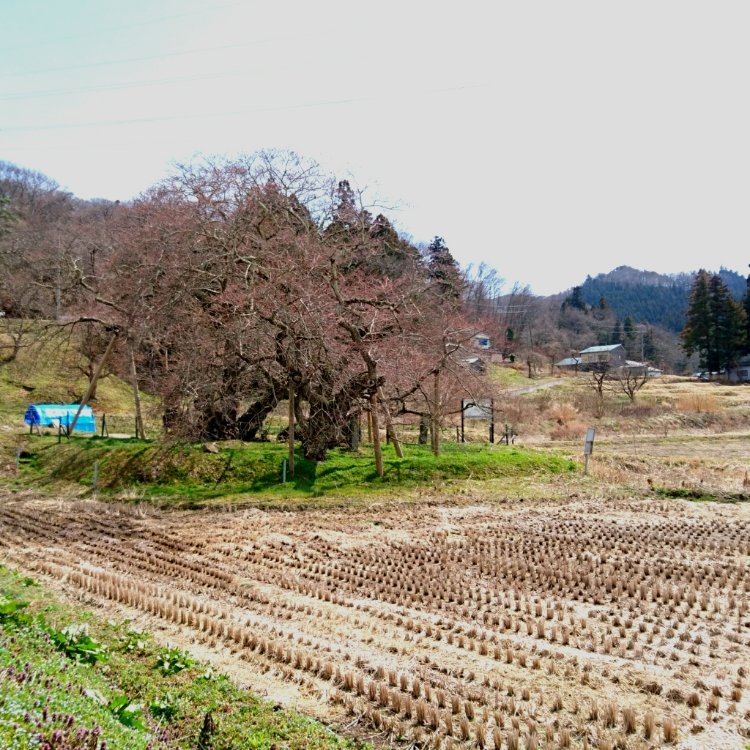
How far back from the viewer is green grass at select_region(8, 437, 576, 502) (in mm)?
16000

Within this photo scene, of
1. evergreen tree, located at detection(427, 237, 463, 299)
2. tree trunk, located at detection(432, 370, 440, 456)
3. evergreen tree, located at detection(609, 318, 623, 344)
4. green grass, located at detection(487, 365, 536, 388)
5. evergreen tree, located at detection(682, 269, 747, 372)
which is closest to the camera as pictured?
tree trunk, located at detection(432, 370, 440, 456)

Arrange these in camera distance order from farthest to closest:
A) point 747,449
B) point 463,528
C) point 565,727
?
point 747,449, point 463,528, point 565,727

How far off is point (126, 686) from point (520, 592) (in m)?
5.14

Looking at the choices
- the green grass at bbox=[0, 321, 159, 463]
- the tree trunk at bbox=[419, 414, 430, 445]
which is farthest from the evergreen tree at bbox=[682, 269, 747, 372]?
the green grass at bbox=[0, 321, 159, 463]

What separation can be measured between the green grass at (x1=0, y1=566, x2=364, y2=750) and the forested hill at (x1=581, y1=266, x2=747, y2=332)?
104 m

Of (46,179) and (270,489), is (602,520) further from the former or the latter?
(46,179)

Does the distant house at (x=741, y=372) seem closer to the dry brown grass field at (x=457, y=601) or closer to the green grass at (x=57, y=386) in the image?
the dry brown grass field at (x=457, y=601)

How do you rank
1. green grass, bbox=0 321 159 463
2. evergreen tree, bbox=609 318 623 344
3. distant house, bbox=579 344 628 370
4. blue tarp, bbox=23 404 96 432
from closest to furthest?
blue tarp, bbox=23 404 96 432 → green grass, bbox=0 321 159 463 → distant house, bbox=579 344 628 370 → evergreen tree, bbox=609 318 623 344

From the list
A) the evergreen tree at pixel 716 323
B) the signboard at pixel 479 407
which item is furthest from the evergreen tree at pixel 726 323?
the signboard at pixel 479 407

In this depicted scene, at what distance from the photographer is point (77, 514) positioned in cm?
1378

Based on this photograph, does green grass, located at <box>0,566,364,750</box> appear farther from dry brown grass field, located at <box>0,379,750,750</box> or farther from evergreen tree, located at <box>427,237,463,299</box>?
evergreen tree, located at <box>427,237,463,299</box>

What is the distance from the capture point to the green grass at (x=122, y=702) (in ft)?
11.2

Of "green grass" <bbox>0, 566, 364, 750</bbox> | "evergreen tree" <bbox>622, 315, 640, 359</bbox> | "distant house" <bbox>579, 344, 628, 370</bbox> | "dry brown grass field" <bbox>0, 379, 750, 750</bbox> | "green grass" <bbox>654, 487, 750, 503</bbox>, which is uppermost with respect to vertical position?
"evergreen tree" <bbox>622, 315, 640, 359</bbox>

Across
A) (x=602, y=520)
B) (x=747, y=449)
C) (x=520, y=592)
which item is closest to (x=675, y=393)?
(x=747, y=449)
